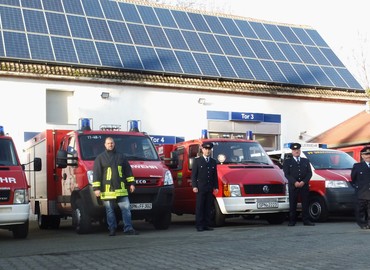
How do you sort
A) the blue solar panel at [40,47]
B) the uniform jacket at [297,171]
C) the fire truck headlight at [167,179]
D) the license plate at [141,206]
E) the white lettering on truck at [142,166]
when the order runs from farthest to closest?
the blue solar panel at [40,47] → the uniform jacket at [297,171] → the fire truck headlight at [167,179] → the white lettering on truck at [142,166] → the license plate at [141,206]

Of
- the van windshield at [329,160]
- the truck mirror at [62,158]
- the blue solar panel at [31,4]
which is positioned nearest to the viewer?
the truck mirror at [62,158]

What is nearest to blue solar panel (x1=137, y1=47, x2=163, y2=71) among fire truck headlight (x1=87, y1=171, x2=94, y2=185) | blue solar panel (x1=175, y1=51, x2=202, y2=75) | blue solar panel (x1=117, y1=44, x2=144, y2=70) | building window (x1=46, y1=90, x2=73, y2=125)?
blue solar panel (x1=117, y1=44, x2=144, y2=70)

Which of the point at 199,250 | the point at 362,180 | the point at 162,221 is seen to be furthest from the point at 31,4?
the point at 199,250

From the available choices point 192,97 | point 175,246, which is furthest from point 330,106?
point 175,246

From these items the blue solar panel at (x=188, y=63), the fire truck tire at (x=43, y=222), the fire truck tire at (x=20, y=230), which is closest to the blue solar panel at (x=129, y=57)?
the blue solar panel at (x=188, y=63)

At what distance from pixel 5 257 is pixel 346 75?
2261 cm

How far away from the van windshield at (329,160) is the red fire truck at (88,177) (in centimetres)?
456

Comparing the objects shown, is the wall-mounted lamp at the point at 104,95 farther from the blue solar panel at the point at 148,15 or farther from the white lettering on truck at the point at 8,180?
the white lettering on truck at the point at 8,180

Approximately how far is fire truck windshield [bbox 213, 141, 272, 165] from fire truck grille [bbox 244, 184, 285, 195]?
2.86 ft

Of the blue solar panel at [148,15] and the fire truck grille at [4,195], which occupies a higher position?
the blue solar panel at [148,15]

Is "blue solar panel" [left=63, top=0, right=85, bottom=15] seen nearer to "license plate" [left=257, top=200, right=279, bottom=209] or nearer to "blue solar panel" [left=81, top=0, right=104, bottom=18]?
"blue solar panel" [left=81, top=0, right=104, bottom=18]

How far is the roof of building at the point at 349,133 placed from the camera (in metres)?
23.6

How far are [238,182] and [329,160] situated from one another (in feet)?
11.7

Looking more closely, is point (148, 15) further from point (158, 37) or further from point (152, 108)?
point (152, 108)
